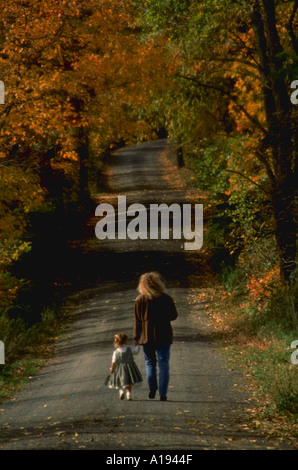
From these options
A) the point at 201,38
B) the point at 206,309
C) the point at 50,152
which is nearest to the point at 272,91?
the point at 201,38

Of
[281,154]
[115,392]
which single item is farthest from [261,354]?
[281,154]

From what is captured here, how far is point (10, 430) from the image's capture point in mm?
10242

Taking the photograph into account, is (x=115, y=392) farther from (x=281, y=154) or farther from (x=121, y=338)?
(x=281, y=154)

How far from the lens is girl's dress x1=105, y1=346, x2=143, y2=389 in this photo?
10562 millimetres

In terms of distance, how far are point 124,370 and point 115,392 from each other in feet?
5.83

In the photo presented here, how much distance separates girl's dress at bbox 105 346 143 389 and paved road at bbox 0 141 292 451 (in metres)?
0.37

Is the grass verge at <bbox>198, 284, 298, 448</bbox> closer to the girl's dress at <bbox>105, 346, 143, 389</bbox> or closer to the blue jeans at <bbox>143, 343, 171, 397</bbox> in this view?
the blue jeans at <bbox>143, 343, 171, 397</bbox>

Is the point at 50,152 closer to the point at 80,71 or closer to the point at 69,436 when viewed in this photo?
the point at 80,71

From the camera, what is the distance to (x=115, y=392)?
12.2 meters

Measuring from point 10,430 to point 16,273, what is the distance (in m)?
13.1

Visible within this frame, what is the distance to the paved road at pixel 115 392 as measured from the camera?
344 inches

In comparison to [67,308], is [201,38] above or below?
above

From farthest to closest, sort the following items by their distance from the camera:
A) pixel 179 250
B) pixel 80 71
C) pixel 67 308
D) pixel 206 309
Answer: pixel 179 250
pixel 80 71
pixel 67 308
pixel 206 309
